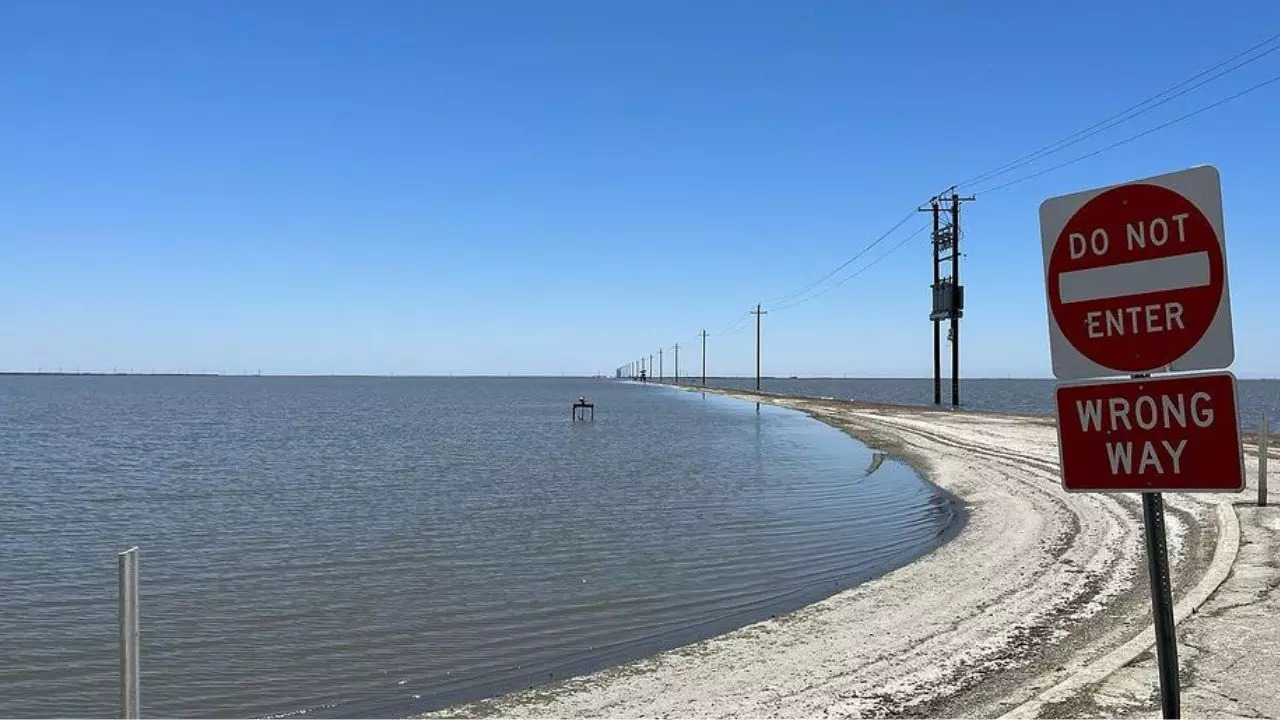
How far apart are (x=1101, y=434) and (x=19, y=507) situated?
2511 centimetres

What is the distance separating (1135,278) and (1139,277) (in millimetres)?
14

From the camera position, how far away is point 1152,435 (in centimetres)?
333

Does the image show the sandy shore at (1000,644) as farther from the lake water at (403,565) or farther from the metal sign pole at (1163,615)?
the metal sign pole at (1163,615)

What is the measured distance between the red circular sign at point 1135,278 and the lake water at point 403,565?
6.23 m

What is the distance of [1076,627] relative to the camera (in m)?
8.09

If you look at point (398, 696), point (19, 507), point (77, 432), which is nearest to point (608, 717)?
point (398, 696)

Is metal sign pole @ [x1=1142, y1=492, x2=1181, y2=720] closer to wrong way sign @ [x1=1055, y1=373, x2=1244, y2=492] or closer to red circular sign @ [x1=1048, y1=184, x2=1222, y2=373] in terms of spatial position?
wrong way sign @ [x1=1055, y1=373, x2=1244, y2=492]

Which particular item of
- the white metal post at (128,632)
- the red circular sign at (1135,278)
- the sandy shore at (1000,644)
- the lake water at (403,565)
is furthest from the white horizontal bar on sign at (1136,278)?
the lake water at (403,565)

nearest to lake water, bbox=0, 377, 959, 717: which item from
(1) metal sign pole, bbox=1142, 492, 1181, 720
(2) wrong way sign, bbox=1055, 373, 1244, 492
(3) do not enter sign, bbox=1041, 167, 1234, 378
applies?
(1) metal sign pole, bbox=1142, 492, 1181, 720

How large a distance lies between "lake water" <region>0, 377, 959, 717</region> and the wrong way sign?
6006mm

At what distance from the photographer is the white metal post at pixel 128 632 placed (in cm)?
397

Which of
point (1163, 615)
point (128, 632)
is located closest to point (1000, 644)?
point (1163, 615)

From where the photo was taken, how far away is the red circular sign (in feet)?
10.8

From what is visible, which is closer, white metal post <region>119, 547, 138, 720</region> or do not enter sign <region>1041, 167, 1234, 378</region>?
do not enter sign <region>1041, 167, 1234, 378</region>
